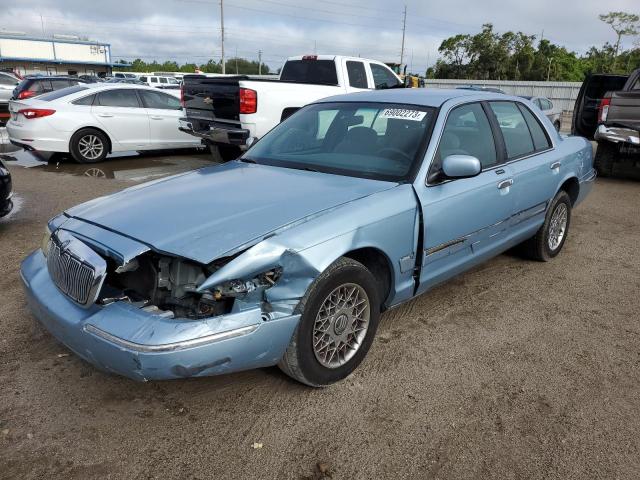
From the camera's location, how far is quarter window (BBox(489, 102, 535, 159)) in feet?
14.2

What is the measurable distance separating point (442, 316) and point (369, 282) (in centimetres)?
119

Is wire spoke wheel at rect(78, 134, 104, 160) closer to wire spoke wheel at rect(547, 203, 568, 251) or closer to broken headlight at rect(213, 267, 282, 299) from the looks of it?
wire spoke wheel at rect(547, 203, 568, 251)

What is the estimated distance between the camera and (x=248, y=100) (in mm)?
8711

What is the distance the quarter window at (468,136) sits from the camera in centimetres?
371

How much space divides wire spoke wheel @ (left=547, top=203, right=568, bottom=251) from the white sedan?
8.19 m

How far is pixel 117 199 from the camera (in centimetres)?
334

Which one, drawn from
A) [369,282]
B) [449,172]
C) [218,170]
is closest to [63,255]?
[218,170]

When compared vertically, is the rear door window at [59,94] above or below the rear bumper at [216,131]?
above

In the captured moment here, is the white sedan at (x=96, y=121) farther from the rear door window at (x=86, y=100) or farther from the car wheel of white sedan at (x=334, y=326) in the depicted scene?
the car wheel of white sedan at (x=334, y=326)

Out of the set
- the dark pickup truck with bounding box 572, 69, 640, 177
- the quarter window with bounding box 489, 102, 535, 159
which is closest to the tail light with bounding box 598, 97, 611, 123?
the dark pickup truck with bounding box 572, 69, 640, 177

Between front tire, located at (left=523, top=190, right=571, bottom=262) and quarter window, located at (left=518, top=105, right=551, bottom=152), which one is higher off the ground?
quarter window, located at (left=518, top=105, right=551, bottom=152)

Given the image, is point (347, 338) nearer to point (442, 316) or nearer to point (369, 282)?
point (369, 282)

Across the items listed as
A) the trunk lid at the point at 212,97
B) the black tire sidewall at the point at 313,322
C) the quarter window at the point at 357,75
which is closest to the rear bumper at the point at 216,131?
the trunk lid at the point at 212,97

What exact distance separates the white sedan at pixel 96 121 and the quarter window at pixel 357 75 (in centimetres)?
366
